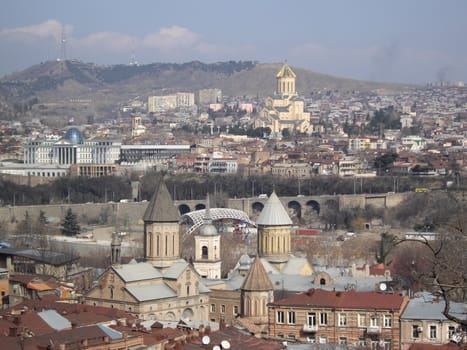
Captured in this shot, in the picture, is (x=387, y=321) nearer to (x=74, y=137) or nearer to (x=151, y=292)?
(x=151, y=292)

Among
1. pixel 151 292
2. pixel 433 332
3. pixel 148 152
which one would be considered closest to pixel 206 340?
pixel 433 332

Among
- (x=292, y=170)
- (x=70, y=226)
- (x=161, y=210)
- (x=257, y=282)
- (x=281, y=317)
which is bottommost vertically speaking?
(x=70, y=226)

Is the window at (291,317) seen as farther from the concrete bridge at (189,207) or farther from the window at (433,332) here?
the concrete bridge at (189,207)

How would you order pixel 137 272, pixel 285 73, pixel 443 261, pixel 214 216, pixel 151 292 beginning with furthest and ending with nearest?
1. pixel 285 73
2. pixel 214 216
3. pixel 137 272
4. pixel 151 292
5. pixel 443 261

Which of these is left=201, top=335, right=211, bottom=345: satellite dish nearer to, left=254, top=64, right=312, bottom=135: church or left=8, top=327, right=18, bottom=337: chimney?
left=8, top=327, right=18, bottom=337: chimney

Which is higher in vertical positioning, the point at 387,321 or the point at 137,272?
the point at 137,272

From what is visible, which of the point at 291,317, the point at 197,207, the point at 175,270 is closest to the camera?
the point at 291,317

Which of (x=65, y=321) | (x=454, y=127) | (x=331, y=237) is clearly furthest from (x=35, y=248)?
(x=454, y=127)

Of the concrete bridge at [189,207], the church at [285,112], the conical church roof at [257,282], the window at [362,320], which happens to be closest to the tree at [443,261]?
the window at [362,320]
